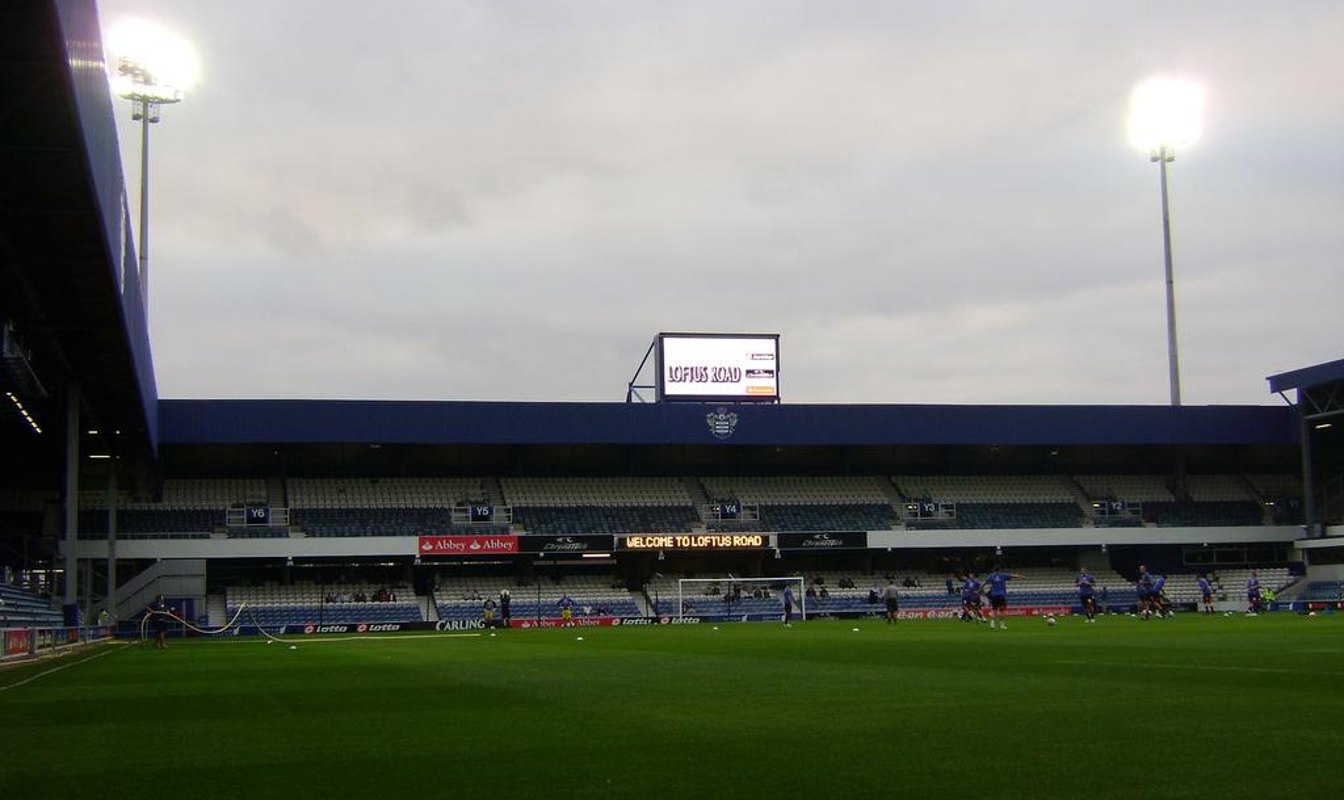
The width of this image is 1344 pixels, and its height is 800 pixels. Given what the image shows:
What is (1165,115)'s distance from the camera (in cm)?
6538

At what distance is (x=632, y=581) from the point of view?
64625mm

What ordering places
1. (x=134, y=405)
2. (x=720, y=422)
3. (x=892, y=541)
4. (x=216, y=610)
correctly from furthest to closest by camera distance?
(x=720, y=422) < (x=892, y=541) < (x=216, y=610) < (x=134, y=405)

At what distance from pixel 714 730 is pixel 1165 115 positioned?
6153 cm

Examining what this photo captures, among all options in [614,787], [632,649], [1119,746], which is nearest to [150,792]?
[614,787]

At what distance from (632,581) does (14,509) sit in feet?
90.0

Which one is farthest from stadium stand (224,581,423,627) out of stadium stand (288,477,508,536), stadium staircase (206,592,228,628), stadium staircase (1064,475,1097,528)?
stadium staircase (1064,475,1097,528)

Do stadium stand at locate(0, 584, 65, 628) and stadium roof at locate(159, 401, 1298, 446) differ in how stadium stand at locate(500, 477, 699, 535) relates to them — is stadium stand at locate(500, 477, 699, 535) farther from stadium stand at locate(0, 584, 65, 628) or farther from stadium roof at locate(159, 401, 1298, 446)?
stadium stand at locate(0, 584, 65, 628)

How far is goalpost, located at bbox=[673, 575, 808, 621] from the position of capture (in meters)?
59.7

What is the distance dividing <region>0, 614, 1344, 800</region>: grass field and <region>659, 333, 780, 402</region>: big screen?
147 ft

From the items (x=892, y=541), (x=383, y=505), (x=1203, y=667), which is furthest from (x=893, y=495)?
(x=1203, y=667)

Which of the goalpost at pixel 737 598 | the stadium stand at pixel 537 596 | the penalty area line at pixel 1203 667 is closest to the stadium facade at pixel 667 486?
the stadium stand at pixel 537 596

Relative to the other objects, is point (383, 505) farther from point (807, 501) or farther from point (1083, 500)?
point (1083, 500)

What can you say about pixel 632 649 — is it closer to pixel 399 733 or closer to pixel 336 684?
pixel 336 684

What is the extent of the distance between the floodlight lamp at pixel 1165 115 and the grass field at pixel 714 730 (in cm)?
4899
